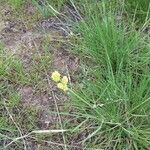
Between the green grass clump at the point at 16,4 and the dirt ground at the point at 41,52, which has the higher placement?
the green grass clump at the point at 16,4

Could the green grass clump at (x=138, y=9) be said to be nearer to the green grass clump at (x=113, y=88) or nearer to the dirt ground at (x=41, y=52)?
the green grass clump at (x=113, y=88)

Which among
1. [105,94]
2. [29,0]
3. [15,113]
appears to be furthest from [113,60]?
[29,0]

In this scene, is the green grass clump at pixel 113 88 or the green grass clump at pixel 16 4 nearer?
the green grass clump at pixel 113 88

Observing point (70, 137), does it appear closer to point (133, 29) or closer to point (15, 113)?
point (15, 113)

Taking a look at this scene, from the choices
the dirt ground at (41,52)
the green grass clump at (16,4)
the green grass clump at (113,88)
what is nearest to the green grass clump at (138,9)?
the green grass clump at (113,88)

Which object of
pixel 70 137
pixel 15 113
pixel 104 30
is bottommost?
pixel 70 137

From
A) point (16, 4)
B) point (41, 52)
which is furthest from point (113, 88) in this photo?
point (16, 4)

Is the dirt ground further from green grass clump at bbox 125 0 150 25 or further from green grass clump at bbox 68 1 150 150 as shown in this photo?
green grass clump at bbox 125 0 150 25

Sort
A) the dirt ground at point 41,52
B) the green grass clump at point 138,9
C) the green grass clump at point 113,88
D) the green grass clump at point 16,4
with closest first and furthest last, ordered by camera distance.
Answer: the green grass clump at point 113,88, the dirt ground at point 41,52, the green grass clump at point 138,9, the green grass clump at point 16,4

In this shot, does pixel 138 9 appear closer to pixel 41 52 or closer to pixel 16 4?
pixel 41 52
